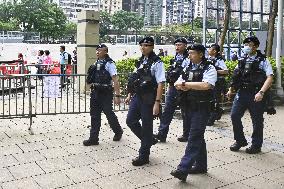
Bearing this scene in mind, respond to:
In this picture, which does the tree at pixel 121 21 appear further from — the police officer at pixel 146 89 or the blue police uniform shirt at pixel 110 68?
the police officer at pixel 146 89

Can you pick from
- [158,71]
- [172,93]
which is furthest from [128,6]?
[158,71]

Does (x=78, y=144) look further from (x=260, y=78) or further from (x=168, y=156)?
(x=260, y=78)

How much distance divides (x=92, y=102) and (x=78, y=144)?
794 millimetres

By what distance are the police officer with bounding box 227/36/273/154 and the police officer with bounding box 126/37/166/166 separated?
4.85 ft

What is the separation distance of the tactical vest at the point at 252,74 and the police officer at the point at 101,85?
6.82 ft

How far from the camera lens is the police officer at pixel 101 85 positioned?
6.38 m

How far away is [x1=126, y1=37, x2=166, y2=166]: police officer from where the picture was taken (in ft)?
17.5

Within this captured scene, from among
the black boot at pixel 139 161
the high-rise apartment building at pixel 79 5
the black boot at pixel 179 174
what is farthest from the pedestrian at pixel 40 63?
the high-rise apartment building at pixel 79 5

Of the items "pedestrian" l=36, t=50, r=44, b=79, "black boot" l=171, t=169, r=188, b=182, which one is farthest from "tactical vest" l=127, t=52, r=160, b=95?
"pedestrian" l=36, t=50, r=44, b=79

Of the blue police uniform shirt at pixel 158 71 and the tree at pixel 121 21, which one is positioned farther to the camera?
the tree at pixel 121 21

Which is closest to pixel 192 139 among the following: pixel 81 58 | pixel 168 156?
pixel 168 156

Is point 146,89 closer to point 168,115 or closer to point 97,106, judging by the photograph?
point 97,106

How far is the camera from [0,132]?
24.3ft

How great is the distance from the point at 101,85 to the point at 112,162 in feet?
4.62
